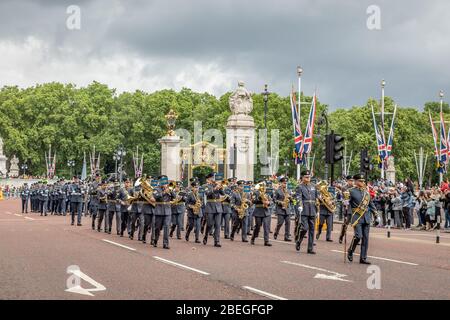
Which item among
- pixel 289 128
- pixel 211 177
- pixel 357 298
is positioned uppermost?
pixel 289 128

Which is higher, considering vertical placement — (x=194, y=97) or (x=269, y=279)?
(x=194, y=97)

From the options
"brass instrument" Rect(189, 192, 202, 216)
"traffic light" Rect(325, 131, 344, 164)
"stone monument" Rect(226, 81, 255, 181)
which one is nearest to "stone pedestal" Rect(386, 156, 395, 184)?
"stone monument" Rect(226, 81, 255, 181)

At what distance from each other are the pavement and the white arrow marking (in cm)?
2

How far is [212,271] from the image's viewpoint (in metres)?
13.8

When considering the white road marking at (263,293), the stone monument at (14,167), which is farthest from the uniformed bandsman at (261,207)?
the stone monument at (14,167)

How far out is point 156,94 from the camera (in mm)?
97000

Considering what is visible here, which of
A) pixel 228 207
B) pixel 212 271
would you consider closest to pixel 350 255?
pixel 212 271

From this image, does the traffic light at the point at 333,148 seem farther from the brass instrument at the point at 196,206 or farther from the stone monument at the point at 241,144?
the stone monument at the point at 241,144

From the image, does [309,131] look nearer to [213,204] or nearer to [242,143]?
[242,143]

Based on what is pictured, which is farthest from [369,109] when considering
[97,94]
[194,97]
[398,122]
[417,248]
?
[417,248]

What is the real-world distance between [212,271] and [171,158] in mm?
43991

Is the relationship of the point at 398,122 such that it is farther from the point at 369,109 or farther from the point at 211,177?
the point at 211,177

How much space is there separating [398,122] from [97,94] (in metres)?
41.9
